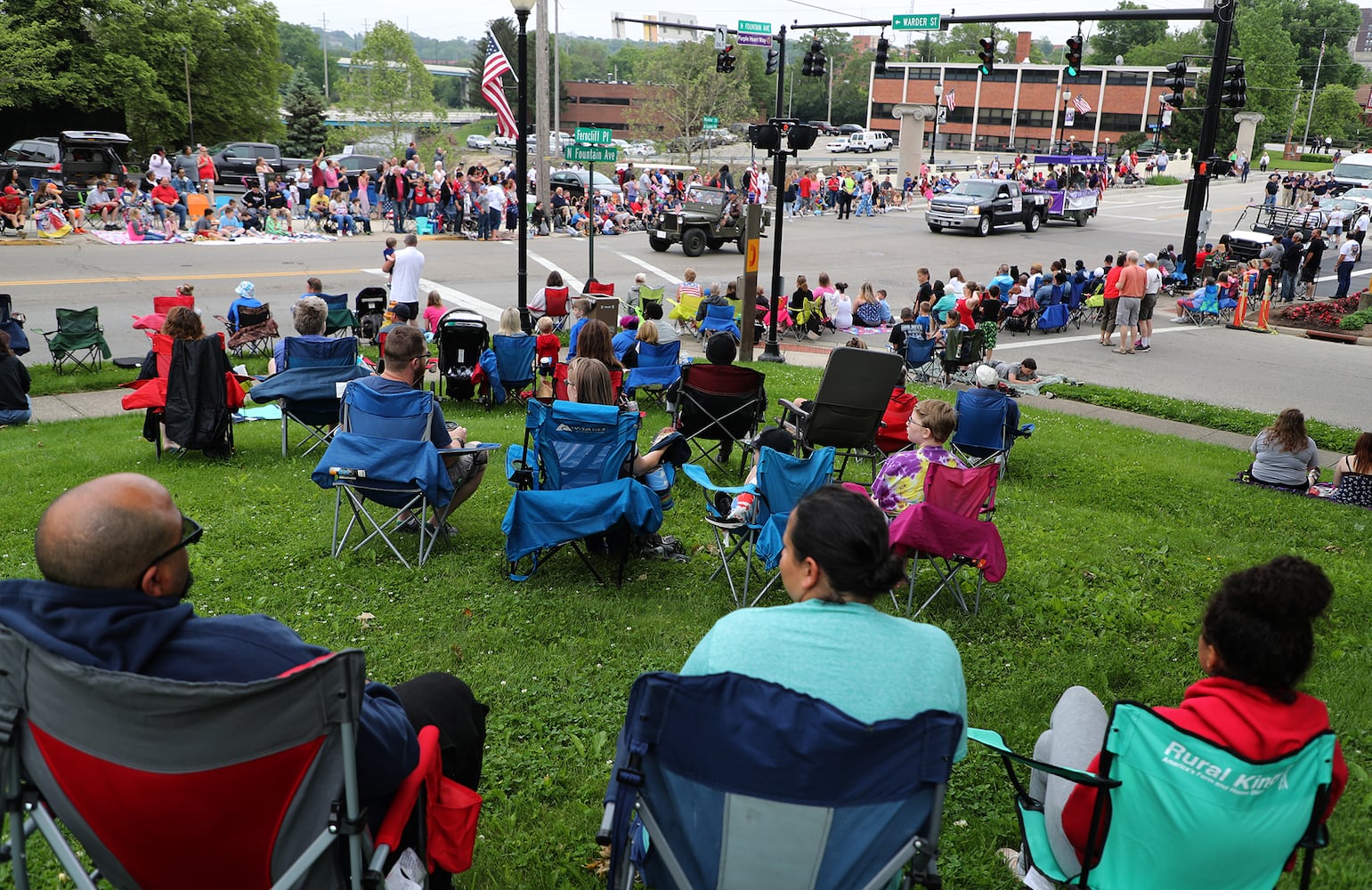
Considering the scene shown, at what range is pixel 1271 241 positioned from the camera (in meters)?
28.5

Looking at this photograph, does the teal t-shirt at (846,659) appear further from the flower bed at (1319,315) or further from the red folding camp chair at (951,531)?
the flower bed at (1319,315)

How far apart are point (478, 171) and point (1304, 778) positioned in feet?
98.9

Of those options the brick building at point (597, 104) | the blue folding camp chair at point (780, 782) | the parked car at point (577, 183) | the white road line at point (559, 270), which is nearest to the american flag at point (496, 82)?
the white road line at point (559, 270)

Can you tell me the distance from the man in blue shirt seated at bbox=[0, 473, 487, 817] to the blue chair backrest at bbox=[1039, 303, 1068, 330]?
1951 centimetres

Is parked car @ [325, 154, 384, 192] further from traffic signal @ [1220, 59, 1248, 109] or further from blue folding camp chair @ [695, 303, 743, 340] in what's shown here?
traffic signal @ [1220, 59, 1248, 109]

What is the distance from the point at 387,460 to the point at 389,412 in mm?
456

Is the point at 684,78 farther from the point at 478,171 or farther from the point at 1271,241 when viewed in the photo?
the point at 1271,241

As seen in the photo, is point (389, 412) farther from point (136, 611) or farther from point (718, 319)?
point (718, 319)

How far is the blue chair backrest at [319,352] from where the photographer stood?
8.98 m

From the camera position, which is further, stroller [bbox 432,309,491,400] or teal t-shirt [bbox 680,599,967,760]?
stroller [bbox 432,309,491,400]

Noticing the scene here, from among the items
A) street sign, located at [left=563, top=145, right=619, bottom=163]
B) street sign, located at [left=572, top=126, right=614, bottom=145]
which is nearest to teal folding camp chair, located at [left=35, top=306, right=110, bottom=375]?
street sign, located at [left=563, top=145, right=619, bottom=163]

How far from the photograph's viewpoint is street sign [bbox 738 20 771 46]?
2591cm

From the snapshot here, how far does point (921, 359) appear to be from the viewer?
1488 centimetres

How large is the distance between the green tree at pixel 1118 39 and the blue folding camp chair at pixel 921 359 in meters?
96.6
